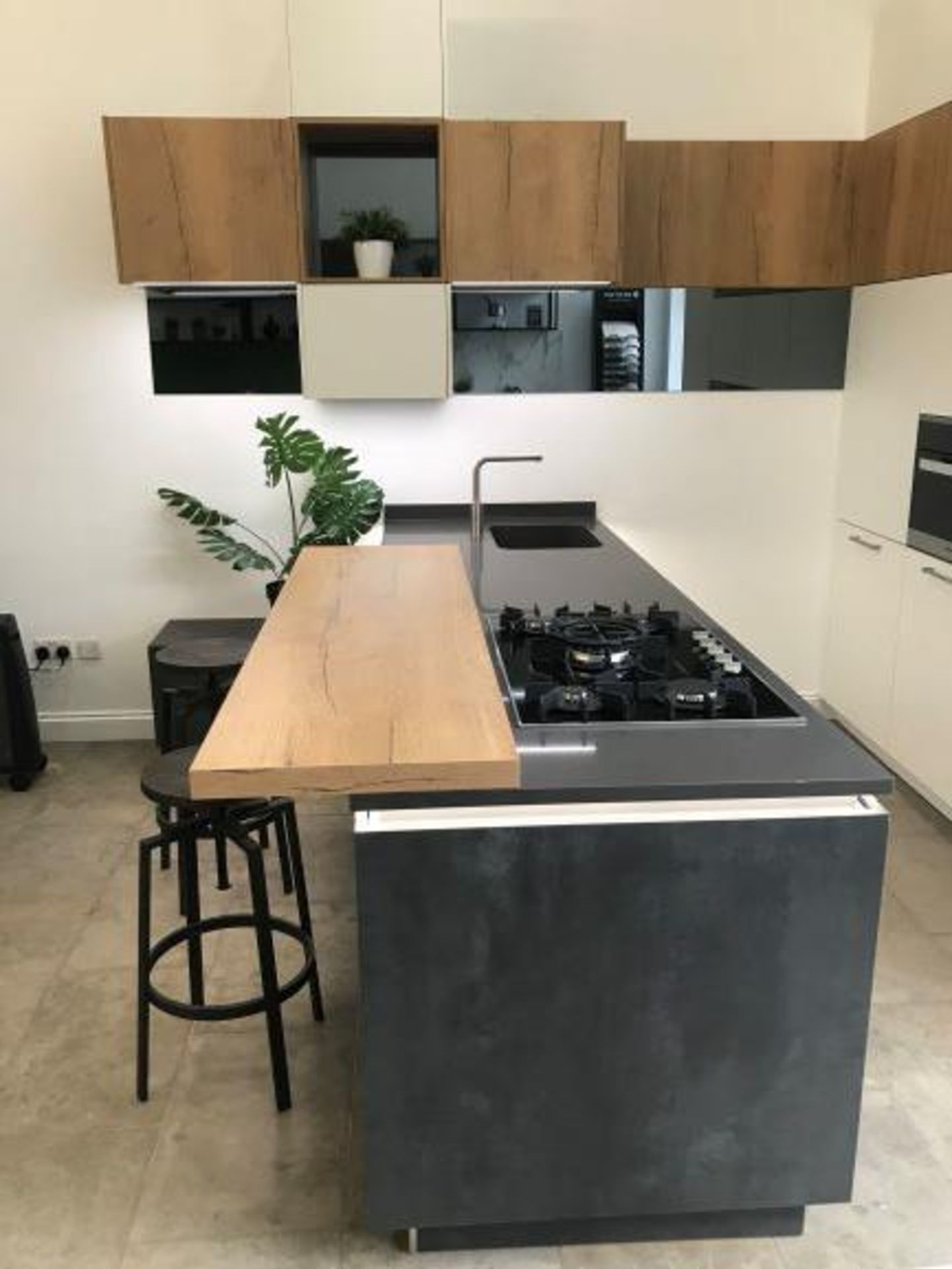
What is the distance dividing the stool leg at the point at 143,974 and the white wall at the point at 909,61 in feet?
10.8

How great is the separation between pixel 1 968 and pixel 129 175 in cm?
247

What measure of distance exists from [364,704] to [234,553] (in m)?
2.35

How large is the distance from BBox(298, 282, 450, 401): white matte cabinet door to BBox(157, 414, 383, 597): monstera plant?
20 centimetres

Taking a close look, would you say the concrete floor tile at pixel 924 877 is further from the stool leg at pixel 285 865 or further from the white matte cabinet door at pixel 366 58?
the white matte cabinet door at pixel 366 58

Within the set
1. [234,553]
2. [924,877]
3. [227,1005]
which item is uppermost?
[234,553]

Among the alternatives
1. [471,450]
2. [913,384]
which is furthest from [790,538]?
[471,450]

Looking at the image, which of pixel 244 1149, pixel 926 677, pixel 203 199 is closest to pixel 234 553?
pixel 203 199

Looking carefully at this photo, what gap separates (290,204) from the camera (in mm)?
3508

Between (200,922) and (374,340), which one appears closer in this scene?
(200,922)

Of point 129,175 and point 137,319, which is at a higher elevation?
point 129,175

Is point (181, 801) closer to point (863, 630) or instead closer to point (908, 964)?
point (908, 964)

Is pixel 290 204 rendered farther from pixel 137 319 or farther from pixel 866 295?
pixel 866 295

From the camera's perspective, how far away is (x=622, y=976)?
5.39ft

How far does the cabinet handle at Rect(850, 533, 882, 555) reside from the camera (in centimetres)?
390
